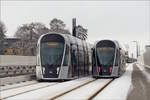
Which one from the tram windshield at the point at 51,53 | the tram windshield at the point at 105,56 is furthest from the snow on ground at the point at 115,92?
the tram windshield at the point at 105,56

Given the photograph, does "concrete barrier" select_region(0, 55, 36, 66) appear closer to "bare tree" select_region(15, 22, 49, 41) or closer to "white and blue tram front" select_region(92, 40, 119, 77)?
"white and blue tram front" select_region(92, 40, 119, 77)

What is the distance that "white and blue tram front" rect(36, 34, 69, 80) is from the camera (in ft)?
109

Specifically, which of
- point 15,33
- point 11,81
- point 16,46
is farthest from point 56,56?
point 15,33

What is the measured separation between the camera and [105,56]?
128 feet

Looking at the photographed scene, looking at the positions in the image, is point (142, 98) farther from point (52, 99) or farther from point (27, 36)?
point (27, 36)

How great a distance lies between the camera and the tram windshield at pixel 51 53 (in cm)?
3347

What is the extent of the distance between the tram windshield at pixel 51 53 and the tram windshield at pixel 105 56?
6097mm

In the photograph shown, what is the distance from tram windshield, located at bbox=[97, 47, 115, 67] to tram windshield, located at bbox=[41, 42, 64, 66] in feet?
20.0

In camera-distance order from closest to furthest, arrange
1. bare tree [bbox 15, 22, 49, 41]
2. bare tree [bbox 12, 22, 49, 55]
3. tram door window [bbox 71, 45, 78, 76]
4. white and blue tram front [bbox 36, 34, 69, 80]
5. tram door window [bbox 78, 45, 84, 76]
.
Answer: white and blue tram front [bbox 36, 34, 69, 80], tram door window [bbox 71, 45, 78, 76], tram door window [bbox 78, 45, 84, 76], bare tree [bbox 12, 22, 49, 55], bare tree [bbox 15, 22, 49, 41]

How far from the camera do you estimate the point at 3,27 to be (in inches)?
4820

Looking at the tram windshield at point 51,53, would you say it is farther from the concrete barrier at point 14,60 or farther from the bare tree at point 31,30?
the bare tree at point 31,30

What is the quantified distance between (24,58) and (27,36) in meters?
64.4

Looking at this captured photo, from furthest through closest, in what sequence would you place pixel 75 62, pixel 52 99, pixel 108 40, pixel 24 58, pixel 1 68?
pixel 24 58 < pixel 1 68 < pixel 108 40 < pixel 75 62 < pixel 52 99

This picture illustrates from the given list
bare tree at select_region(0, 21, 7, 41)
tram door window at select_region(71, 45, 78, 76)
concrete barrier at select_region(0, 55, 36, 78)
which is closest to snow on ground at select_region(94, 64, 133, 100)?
tram door window at select_region(71, 45, 78, 76)
